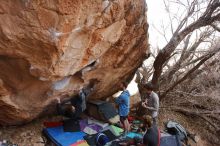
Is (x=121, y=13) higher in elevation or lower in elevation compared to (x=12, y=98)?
higher

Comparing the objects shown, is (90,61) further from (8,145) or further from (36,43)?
(8,145)

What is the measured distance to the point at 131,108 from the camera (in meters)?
10.7

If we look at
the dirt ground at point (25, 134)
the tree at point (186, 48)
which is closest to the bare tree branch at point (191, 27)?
the tree at point (186, 48)

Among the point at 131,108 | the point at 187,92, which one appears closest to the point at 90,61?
A: the point at 131,108

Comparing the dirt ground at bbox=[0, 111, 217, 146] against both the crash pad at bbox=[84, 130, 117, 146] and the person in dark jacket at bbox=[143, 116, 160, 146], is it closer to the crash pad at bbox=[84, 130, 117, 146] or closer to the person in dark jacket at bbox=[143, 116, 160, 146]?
the crash pad at bbox=[84, 130, 117, 146]

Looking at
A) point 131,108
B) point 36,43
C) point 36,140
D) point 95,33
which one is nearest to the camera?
point 36,43

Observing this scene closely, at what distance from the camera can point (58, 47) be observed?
5.85 meters

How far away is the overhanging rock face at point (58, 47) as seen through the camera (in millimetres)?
5434

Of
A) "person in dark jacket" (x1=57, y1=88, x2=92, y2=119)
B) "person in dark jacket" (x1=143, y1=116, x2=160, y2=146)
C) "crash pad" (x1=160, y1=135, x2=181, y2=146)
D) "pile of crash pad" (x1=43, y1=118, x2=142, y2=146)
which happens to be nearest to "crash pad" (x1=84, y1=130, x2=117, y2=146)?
"pile of crash pad" (x1=43, y1=118, x2=142, y2=146)

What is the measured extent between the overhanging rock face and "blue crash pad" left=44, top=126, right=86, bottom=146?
0.53 meters

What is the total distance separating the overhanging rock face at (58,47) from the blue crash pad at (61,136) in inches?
20.9

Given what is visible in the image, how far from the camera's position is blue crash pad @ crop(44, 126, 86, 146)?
7.68 m

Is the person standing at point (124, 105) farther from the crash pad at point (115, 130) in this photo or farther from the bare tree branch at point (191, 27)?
the bare tree branch at point (191, 27)

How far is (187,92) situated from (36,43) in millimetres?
7118
